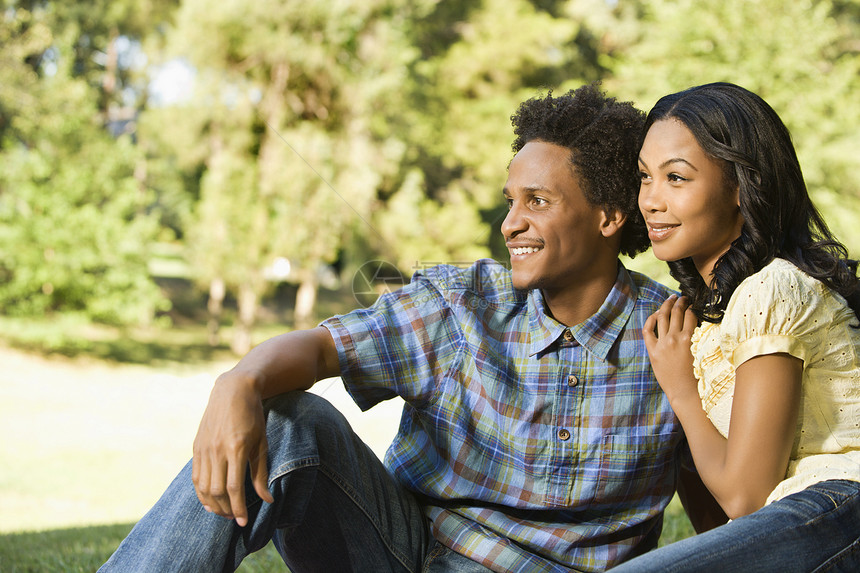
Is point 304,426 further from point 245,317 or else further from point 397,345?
point 245,317

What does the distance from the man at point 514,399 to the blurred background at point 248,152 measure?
888 centimetres

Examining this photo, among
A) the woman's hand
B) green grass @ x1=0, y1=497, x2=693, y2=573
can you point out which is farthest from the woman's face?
green grass @ x1=0, y1=497, x2=693, y2=573

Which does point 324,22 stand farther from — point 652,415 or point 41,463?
point 652,415

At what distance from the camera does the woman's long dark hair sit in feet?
6.05

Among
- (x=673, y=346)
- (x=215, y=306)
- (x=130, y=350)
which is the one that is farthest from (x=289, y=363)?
(x=215, y=306)

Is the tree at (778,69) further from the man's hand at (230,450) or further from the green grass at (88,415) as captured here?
the man's hand at (230,450)

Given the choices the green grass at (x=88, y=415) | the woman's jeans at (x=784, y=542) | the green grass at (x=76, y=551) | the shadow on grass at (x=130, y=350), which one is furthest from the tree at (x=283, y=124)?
the woman's jeans at (x=784, y=542)

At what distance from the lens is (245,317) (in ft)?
59.5

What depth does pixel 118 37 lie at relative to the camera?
2173 centimetres

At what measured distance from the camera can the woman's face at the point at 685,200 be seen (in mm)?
1869

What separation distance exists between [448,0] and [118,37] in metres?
8.57

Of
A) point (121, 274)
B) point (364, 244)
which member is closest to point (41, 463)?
point (121, 274)

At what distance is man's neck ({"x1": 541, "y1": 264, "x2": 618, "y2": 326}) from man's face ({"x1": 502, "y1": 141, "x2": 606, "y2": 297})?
13 mm

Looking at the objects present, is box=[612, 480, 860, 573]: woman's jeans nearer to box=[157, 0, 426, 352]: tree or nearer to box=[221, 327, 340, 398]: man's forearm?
box=[221, 327, 340, 398]: man's forearm
